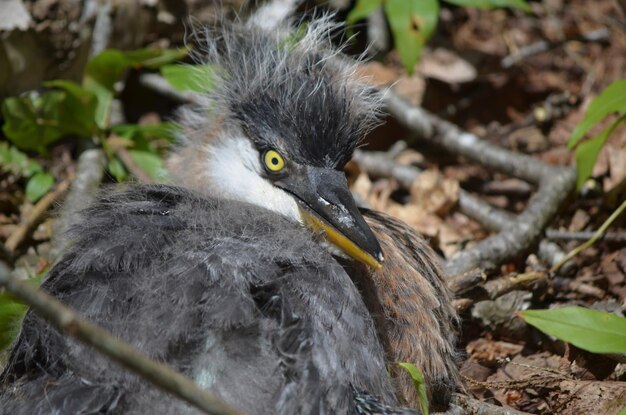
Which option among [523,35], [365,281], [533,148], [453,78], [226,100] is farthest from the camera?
[523,35]

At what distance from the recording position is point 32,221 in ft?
13.7

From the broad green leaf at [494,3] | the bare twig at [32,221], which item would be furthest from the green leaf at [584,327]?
the bare twig at [32,221]

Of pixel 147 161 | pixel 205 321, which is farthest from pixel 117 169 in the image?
pixel 205 321

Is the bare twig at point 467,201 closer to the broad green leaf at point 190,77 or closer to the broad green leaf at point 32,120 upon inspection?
the broad green leaf at point 190,77

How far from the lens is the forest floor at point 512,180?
10.5 ft

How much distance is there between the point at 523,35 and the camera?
6.09m

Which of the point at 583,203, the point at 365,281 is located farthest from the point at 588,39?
the point at 365,281

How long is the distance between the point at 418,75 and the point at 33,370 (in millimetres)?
3898

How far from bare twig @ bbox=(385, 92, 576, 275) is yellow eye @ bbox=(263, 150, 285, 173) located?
112cm

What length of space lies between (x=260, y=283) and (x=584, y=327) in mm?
1160

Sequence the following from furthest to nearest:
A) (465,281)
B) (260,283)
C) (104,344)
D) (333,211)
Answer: (465,281) < (333,211) < (260,283) < (104,344)

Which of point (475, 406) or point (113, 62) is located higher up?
point (475, 406)

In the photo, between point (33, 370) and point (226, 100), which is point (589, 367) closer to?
point (226, 100)

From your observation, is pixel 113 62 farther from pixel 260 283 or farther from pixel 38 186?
pixel 260 283
